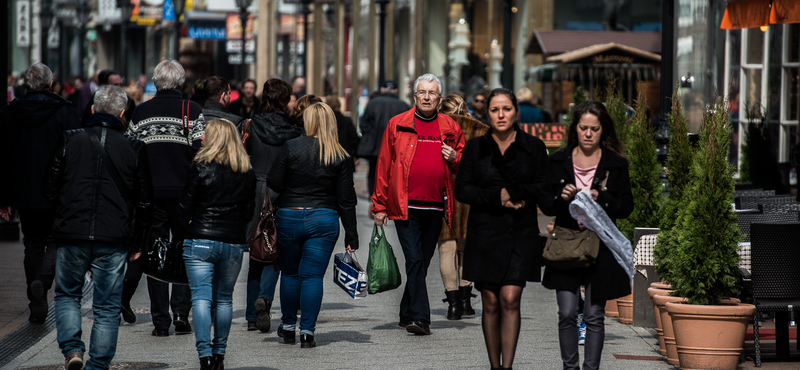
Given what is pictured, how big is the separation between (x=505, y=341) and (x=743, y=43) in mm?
11244

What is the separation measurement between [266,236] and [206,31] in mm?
38168

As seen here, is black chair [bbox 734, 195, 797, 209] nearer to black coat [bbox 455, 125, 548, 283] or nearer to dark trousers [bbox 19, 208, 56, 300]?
black coat [bbox 455, 125, 548, 283]

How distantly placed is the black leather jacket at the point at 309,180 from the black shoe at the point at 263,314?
0.88 m

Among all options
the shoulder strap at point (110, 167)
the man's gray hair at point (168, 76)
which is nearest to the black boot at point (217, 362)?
the shoulder strap at point (110, 167)

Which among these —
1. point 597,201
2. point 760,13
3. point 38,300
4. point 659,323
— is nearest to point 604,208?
point 597,201

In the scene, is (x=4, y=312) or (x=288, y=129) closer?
(x=288, y=129)

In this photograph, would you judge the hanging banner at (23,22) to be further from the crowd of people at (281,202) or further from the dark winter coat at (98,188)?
the dark winter coat at (98,188)

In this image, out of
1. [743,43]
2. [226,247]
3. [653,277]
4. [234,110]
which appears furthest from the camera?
[743,43]

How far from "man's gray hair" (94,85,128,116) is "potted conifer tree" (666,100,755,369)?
3.59 m

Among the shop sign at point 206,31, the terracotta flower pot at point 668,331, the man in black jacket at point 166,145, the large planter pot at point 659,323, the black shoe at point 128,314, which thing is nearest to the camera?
the terracotta flower pot at point 668,331

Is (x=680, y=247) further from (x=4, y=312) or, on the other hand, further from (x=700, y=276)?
(x=4, y=312)

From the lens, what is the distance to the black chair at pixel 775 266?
23.9 ft

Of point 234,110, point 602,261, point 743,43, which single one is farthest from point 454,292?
point 743,43

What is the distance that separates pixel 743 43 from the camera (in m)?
16.5
